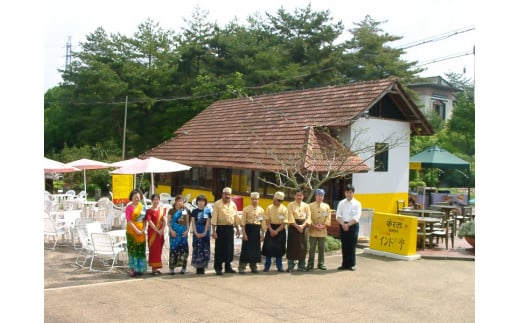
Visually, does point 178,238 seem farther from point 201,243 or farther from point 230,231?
point 230,231

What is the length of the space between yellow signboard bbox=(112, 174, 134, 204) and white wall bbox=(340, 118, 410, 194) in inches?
304

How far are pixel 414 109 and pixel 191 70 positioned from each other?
934 inches

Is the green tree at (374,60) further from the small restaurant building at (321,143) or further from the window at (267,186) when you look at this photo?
the window at (267,186)

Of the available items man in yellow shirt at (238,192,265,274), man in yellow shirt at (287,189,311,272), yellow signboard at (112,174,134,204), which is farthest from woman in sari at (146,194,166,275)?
yellow signboard at (112,174,134,204)

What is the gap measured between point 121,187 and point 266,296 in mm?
11488

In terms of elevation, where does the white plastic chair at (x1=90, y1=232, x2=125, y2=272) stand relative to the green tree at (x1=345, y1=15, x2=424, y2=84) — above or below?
below

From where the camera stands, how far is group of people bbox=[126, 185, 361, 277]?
10.1 meters

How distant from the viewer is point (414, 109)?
1992 cm

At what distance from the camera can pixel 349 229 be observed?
1113 cm

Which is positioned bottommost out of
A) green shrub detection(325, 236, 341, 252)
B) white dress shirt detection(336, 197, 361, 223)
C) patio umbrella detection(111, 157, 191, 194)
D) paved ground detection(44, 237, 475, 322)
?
paved ground detection(44, 237, 475, 322)

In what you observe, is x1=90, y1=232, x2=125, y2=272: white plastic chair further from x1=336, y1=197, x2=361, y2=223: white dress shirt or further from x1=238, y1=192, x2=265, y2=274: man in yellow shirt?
x1=336, y1=197, x2=361, y2=223: white dress shirt

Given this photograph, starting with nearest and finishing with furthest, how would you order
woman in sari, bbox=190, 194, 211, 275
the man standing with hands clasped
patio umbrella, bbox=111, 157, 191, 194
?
woman in sari, bbox=190, 194, 211, 275
the man standing with hands clasped
patio umbrella, bbox=111, 157, 191, 194

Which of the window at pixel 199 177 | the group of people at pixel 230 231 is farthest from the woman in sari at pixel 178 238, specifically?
the window at pixel 199 177

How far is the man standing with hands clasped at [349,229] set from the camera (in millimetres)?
11062
